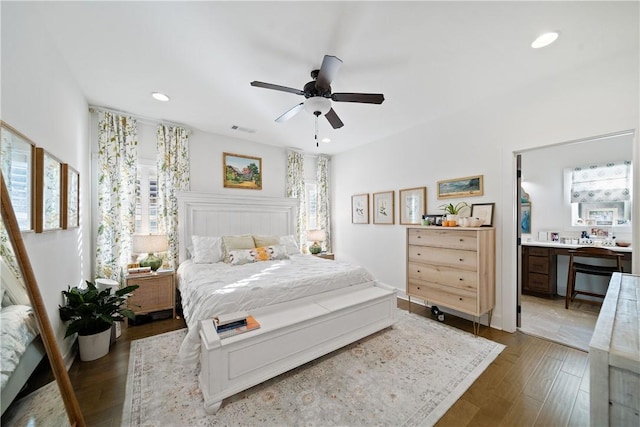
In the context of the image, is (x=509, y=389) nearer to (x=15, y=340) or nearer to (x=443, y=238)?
(x=443, y=238)

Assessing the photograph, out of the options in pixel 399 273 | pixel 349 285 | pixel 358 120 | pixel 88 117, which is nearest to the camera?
pixel 349 285

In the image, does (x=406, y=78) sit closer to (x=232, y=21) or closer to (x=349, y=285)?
(x=232, y=21)

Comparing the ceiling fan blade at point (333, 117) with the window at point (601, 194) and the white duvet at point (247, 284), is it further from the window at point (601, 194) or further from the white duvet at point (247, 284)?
the window at point (601, 194)

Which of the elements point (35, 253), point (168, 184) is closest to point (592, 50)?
point (35, 253)

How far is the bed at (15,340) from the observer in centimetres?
110

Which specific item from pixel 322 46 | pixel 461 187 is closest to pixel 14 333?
pixel 322 46

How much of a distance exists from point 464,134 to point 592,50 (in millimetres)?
1319

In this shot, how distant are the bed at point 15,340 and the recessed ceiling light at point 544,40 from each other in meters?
3.85

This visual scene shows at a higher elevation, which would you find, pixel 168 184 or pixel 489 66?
pixel 489 66

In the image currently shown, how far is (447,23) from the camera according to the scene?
6.06ft

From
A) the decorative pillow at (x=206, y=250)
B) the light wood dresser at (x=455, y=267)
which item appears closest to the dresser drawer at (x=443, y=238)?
the light wood dresser at (x=455, y=267)

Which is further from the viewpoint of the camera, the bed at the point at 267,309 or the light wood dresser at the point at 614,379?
the bed at the point at 267,309

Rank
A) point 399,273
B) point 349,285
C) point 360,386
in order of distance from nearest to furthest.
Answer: point 360,386, point 349,285, point 399,273

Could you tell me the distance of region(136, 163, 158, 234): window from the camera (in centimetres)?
363
